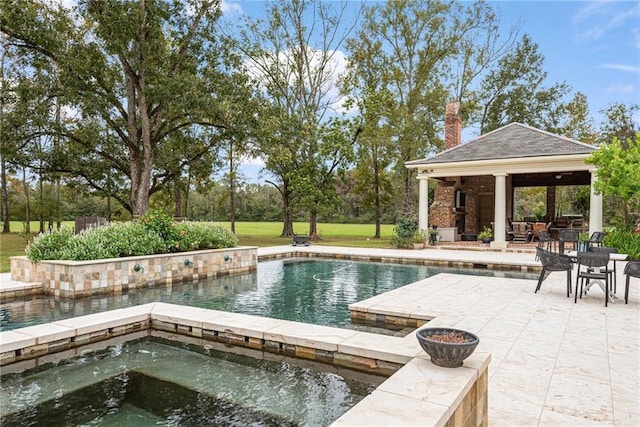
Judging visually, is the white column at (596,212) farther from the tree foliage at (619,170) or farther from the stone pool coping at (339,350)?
the stone pool coping at (339,350)

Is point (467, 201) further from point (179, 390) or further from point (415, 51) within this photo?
point (179, 390)

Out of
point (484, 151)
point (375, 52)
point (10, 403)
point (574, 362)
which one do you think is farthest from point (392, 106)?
point (10, 403)

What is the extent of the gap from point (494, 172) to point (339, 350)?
1354cm

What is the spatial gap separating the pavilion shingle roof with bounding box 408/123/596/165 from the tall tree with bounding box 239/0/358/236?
22.5ft

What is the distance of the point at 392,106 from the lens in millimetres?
23422

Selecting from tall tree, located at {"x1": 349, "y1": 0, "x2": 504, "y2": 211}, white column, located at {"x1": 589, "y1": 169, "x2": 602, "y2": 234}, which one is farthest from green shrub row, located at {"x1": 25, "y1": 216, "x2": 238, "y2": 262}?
tall tree, located at {"x1": 349, "y1": 0, "x2": 504, "y2": 211}

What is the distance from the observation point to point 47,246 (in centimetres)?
859

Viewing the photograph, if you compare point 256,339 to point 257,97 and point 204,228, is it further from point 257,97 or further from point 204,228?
point 257,97

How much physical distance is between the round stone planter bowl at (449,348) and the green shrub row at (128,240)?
755cm

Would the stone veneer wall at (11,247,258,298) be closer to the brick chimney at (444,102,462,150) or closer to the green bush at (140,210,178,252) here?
the green bush at (140,210,178,252)

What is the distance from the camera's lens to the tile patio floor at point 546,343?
312 cm

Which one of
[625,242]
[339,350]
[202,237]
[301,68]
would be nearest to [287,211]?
[301,68]

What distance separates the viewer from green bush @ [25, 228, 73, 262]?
8.43 metres

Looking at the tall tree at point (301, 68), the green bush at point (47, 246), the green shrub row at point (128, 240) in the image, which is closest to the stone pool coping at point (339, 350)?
the green shrub row at point (128, 240)
